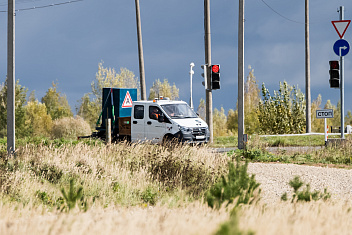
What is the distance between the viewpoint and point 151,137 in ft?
63.2

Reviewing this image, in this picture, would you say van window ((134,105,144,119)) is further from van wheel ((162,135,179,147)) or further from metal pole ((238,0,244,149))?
metal pole ((238,0,244,149))

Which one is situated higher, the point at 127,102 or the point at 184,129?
the point at 127,102

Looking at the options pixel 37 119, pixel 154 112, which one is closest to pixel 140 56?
pixel 154 112

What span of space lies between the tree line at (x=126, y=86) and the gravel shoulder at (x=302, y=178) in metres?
Answer: 9.17

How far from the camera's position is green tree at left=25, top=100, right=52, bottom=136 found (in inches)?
1770

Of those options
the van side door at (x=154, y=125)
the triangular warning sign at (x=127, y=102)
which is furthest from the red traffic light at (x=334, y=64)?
the triangular warning sign at (x=127, y=102)

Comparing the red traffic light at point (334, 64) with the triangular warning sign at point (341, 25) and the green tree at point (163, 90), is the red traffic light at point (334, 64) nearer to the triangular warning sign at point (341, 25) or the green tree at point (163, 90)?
the triangular warning sign at point (341, 25)

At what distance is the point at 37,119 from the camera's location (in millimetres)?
48000

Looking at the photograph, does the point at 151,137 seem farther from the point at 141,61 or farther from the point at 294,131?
the point at 294,131

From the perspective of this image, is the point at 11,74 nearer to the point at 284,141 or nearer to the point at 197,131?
the point at 197,131

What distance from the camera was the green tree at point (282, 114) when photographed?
3475 centimetres

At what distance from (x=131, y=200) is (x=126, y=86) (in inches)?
1622

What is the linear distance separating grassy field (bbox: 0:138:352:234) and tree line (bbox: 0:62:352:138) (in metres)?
10.5

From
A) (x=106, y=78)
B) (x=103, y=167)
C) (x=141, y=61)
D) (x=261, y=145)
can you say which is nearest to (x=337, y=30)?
(x=261, y=145)
